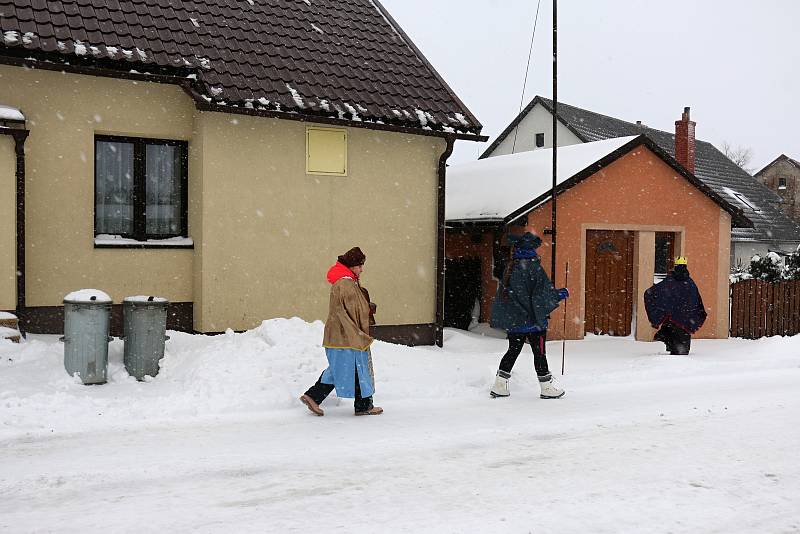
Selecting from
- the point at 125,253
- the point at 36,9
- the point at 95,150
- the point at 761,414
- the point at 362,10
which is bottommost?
the point at 761,414

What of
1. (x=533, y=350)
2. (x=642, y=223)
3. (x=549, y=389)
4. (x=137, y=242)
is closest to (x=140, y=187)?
(x=137, y=242)

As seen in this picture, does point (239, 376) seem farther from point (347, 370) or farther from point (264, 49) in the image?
point (264, 49)

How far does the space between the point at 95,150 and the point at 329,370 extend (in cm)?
513

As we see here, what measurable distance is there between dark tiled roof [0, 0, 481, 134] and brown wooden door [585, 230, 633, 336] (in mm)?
4661

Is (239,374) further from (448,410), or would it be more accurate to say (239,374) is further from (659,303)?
(659,303)

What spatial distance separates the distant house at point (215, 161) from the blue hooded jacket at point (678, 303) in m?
3.40

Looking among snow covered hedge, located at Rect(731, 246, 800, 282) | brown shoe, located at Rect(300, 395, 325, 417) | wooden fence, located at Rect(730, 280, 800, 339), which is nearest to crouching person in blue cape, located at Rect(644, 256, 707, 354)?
wooden fence, located at Rect(730, 280, 800, 339)

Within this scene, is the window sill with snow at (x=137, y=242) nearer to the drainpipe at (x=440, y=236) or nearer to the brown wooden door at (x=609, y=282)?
the drainpipe at (x=440, y=236)

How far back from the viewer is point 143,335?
8109 millimetres

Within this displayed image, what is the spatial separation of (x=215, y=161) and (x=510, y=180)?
7.33 metres

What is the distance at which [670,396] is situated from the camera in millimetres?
8344

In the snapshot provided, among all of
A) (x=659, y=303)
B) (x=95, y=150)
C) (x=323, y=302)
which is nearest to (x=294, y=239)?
(x=323, y=302)

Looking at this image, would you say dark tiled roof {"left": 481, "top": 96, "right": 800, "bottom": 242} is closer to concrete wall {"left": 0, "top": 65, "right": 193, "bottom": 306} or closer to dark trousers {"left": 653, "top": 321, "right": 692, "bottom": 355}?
dark trousers {"left": 653, "top": 321, "right": 692, "bottom": 355}

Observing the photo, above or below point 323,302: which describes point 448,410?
below
